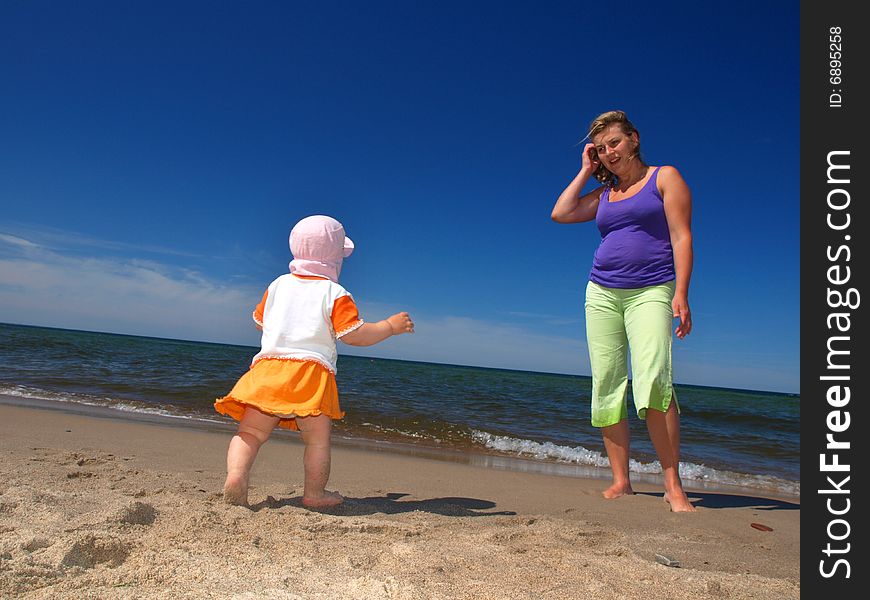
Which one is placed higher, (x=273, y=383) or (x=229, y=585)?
(x=273, y=383)

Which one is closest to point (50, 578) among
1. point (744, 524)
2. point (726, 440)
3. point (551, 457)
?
point (744, 524)

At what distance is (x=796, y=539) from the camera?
2715 mm

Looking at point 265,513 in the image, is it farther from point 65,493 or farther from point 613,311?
point 613,311

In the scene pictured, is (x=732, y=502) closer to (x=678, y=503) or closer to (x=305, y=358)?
(x=678, y=503)

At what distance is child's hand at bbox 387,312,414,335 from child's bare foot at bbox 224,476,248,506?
0.90 metres

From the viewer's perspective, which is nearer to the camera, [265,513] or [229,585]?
[229,585]

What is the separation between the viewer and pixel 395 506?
280 centimetres

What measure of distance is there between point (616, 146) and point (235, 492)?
2558mm

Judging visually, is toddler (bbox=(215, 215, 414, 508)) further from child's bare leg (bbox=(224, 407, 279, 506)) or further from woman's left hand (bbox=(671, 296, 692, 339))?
woman's left hand (bbox=(671, 296, 692, 339))

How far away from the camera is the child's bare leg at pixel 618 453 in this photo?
3.29 m

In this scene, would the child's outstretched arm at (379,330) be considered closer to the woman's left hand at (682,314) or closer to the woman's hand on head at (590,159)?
the woman's left hand at (682,314)

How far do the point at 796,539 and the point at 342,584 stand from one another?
7.53 ft

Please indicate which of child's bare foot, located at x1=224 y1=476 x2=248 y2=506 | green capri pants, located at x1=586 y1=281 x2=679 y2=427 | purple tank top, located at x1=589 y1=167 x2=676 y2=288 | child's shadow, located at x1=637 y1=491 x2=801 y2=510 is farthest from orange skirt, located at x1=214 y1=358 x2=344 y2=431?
child's shadow, located at x1=637 y1=491 x2=801 y2=510

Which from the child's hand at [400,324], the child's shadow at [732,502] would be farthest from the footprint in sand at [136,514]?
the child's shadow at [732,502]
